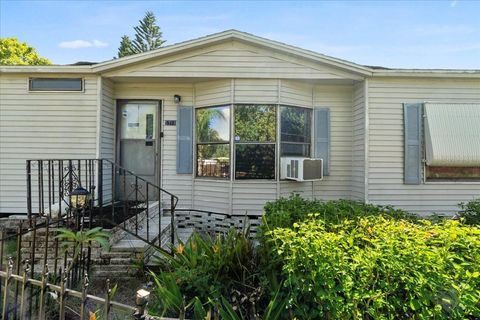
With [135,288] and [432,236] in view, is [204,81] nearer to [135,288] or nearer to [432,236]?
[135,288]

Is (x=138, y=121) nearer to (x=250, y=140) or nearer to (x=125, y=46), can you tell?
(x=250, y=140)

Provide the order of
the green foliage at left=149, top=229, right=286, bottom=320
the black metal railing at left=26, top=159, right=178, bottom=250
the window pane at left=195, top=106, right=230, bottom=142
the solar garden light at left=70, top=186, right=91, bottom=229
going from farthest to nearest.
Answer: the window pane at left=195, top=106, right=230, bottom=142 < the black metal railing at left=26, top=159, right=178, bottom=250 < the solar garden light at left=70, top=186, right=91, bottom=229 < the green foliage at left=149, top=229, right=286, bottom=320

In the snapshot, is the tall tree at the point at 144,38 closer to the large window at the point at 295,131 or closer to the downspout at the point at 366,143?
the large window at the point at 295,131

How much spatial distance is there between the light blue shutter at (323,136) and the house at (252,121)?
0.33m

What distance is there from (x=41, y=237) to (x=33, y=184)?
2.61 meters

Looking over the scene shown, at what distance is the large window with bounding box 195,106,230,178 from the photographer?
624 centimetres

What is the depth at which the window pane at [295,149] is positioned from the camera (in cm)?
628

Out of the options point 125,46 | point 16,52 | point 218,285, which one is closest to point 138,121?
point 218,285

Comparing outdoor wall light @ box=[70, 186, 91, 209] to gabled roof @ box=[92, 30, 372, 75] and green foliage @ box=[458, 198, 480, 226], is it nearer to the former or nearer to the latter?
gabled roof @ box=[92, 30, 372, 75]

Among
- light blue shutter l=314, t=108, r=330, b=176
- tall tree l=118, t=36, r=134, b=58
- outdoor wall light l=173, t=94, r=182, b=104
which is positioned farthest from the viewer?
tall tree l=118, t=36, r=134, b=58

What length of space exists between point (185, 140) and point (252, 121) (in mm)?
1552

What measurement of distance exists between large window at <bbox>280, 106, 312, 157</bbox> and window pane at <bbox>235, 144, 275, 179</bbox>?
30 cm

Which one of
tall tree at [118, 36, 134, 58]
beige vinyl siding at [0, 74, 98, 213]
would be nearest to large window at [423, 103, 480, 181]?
beige vinyl siding at [0, 74, 98, 213]

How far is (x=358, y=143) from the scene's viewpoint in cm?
651
